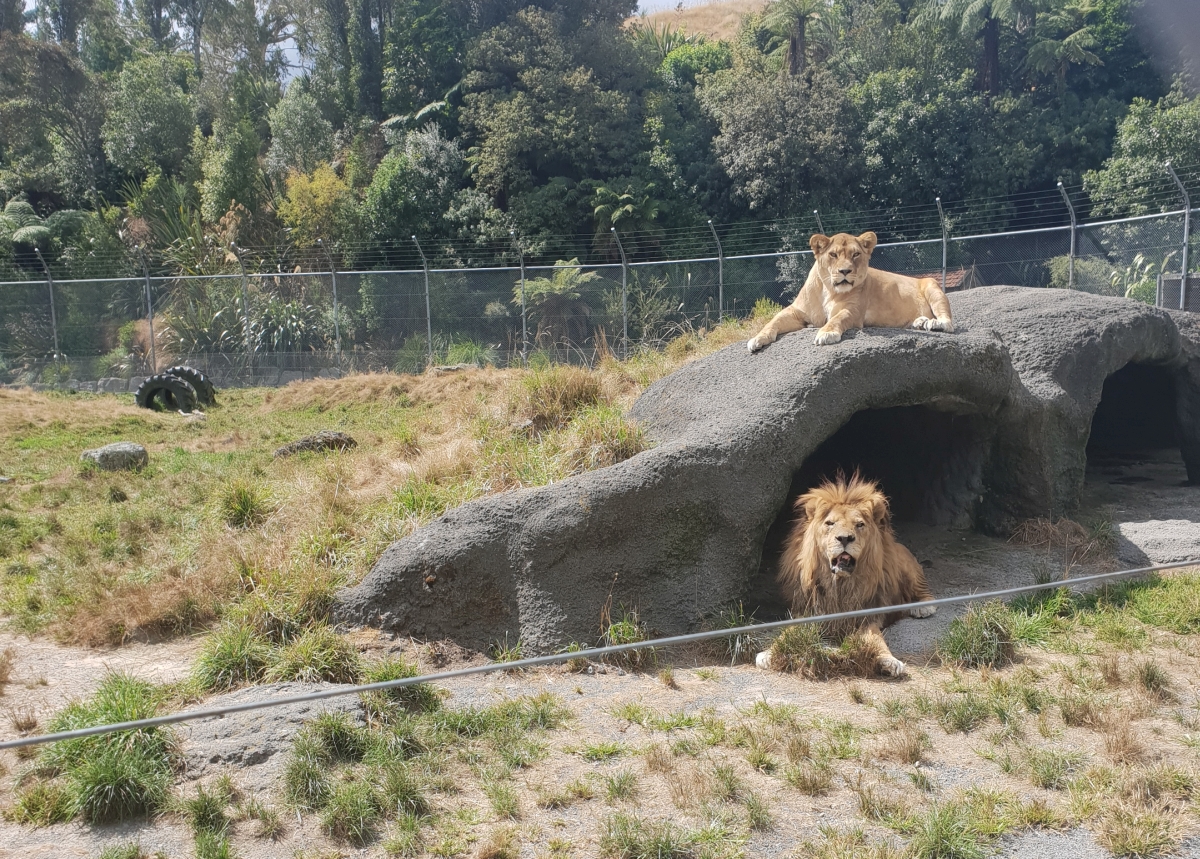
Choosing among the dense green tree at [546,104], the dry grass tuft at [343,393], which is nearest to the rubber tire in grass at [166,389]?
the dry grass tuft at [343,393]

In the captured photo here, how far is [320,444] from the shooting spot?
10906 millimetres

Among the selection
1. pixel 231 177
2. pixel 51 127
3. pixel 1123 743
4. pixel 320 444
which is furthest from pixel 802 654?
pixel 51 127

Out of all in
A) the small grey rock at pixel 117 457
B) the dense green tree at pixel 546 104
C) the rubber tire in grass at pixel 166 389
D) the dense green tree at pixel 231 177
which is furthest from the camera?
the dense green tree at pixel 231 177

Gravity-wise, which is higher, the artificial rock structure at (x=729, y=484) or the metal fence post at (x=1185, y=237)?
the metal fence post at (x=1185, y=237)

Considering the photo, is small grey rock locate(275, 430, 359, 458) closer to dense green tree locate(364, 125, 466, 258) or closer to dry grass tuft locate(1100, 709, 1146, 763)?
dry grass tuft locate(1100, 709, 1146, 763)

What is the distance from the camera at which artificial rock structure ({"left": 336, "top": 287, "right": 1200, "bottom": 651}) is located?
5875mm

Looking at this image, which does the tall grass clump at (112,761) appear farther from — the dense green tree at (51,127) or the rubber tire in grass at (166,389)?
the dense green tree at (51,127)

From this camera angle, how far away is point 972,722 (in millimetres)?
4621

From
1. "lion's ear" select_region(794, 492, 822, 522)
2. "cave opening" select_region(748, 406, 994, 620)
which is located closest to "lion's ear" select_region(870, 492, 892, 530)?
"lion's ear" select_region(794, 492, 822, 522)

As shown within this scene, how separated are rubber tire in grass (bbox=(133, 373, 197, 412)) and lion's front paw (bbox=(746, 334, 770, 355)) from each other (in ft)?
35.6

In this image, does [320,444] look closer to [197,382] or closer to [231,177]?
[197,382]

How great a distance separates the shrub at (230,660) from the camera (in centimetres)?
528

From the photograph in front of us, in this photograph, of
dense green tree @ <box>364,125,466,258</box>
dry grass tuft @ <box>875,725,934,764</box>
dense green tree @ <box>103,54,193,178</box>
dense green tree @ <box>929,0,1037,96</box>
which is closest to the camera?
dry grass tuft @ <box>875,725,934,764</box>

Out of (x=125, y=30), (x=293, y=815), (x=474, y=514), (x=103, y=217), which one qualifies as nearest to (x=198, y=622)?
(x=474, y=514)
